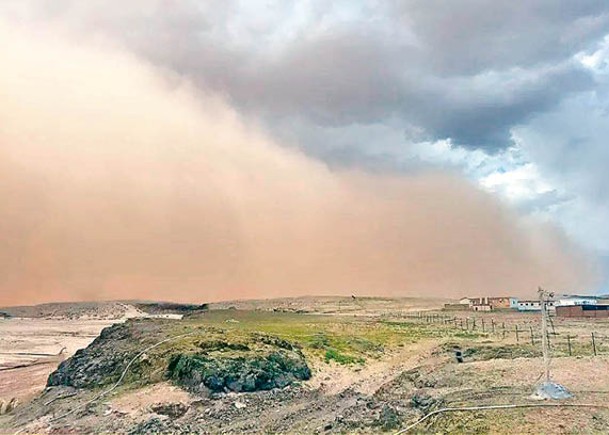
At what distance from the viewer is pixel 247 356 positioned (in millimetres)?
41188

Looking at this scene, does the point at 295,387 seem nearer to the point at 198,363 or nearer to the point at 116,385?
the point at 198,363

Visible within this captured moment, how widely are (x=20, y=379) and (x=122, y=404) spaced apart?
33993 mm

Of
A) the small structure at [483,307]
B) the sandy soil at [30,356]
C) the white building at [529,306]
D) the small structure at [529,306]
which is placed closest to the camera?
the sandy soil at [30,356]

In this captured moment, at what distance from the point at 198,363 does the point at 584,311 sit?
92.7m

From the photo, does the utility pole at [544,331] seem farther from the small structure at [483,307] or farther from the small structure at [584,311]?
the small structure at [483,307]

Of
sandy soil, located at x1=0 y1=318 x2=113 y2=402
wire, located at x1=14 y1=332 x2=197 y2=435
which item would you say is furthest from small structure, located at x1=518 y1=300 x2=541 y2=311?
Result: wire, located at x1=14 y1=332 x2=197 y2=435

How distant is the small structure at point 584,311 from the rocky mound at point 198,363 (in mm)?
81053

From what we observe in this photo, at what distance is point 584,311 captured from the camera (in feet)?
356

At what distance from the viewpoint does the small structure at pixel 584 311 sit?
107 metres

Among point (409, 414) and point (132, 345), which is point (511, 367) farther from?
point (132, 345)

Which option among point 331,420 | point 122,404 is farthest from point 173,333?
point 331,420

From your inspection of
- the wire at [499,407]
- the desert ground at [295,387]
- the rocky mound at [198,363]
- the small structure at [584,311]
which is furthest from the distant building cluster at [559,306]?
the wire at [499,407]

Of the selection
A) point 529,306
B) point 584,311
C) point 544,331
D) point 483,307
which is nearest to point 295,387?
point 544,331

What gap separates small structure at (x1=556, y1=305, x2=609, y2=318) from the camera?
107 m
